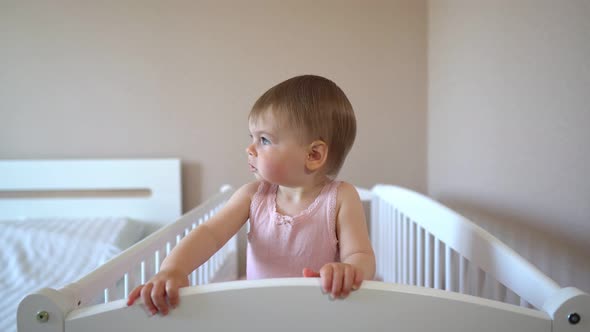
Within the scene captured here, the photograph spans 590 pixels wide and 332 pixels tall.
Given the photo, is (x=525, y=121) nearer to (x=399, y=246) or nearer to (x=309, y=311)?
(x=399, y=246)

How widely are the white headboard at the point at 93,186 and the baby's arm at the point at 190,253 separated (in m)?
0.92

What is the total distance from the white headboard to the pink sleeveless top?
0.97 m

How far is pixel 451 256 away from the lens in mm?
816

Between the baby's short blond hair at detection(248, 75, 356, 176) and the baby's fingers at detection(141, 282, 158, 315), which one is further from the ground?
the baby's short blond hair at detection(248, 75, 356, 176)

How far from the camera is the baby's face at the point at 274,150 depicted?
595 mm

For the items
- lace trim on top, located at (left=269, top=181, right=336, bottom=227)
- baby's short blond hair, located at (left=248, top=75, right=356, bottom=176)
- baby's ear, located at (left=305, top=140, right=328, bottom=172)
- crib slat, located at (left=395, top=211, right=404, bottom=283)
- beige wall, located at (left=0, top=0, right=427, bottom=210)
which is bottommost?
crib slat, located at (left=395, top=211, right=404, bottom=283)

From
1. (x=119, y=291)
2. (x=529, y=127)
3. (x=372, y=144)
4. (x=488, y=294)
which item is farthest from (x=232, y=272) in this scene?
(x=529, y=127)

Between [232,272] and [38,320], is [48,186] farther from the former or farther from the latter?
[38,320]

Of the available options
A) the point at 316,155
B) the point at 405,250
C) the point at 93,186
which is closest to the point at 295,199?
the point at 316,155

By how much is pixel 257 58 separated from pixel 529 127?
1.03 metres

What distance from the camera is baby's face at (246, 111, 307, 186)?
595mm

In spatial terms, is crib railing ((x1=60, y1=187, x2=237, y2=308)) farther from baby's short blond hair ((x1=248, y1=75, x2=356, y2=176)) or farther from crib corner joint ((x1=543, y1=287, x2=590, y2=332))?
crib corner joint ((x1=543, y1=287, x2=590, y2=332))

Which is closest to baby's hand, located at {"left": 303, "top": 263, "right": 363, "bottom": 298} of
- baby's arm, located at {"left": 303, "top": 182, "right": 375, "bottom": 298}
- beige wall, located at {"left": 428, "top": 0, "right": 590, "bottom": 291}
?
baby's arm, located at {"left": 303, "top": 182, "right": 375, "bottom": 298}

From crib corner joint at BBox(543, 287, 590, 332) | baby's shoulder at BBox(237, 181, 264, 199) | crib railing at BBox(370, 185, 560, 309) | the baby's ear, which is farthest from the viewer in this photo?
baby's shoulder at BBox(237, 181, 264, 199)
